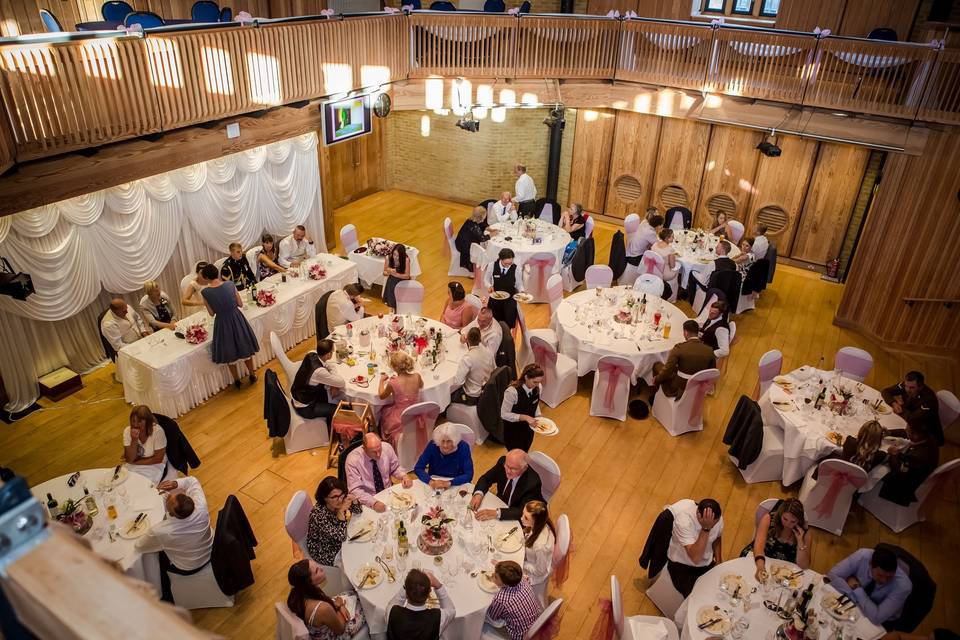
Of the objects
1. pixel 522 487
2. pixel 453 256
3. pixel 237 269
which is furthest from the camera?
pixel 453 256

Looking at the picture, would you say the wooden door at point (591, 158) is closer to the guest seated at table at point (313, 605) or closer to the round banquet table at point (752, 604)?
the round banquet table at point (752, 604)

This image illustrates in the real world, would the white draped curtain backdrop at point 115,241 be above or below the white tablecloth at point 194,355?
above

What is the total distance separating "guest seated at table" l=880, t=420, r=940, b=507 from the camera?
6.80 meters

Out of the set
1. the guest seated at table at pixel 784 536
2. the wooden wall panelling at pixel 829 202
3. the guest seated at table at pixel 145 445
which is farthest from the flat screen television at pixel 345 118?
the wooden wall panelling at pixel 829 202

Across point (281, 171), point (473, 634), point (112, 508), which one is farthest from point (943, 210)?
point (112, 508)

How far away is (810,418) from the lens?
7488mm

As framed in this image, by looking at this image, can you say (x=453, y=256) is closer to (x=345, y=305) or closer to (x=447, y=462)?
(x=345, y=305)

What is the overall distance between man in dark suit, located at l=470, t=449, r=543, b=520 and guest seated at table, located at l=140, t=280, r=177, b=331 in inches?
194

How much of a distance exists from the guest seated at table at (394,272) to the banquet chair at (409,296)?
49 centimetres

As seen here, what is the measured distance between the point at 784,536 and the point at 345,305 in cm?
574

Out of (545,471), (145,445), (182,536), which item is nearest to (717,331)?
(545,471)

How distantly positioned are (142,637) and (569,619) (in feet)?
18.6

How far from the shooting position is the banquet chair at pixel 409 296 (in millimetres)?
9508

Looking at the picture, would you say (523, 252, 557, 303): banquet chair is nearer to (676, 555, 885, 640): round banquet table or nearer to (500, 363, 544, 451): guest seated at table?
(500, 363, 544, 451): guest seated at table
